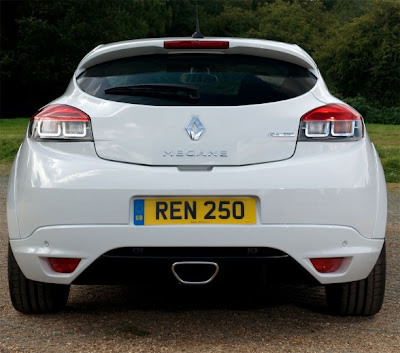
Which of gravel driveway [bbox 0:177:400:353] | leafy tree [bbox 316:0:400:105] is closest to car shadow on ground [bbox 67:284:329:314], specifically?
gravel driveway [bbox 0:177:400:353]

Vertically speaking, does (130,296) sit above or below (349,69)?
above

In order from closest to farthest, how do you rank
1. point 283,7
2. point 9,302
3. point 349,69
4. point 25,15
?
1. point 9,302
2. point 25,15
3. point 349,69
4. point 283,7

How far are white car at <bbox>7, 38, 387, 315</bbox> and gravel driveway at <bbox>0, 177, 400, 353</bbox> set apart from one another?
0.27 m

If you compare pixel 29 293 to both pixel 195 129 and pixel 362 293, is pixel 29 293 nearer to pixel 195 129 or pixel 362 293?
pixel 195 129

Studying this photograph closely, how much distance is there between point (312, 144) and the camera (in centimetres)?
433

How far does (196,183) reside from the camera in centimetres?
418

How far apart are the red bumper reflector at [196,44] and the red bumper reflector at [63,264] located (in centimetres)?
115

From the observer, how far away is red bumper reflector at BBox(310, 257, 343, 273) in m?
4.31

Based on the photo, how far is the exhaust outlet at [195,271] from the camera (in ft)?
14.0

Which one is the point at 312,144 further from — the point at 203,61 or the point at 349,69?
the point at 349,69

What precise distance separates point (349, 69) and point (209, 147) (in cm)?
7738

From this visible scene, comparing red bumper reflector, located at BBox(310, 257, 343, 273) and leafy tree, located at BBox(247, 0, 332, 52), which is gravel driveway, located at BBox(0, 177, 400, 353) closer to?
red bumper reflector, located at BBox(310, 257, 343, 273)

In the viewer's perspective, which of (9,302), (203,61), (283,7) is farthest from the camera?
(283,7)

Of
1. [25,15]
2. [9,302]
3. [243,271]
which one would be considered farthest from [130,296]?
[25,15]
